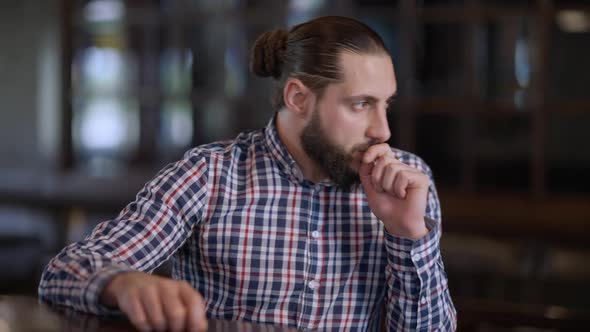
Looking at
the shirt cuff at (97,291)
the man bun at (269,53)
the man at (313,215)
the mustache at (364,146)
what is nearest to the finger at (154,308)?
the shirt cuff at (97,291)

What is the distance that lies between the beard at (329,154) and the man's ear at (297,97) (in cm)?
3

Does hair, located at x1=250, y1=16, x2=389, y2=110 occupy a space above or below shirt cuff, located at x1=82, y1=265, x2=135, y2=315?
Answer: above

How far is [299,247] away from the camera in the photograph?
1.44 meters

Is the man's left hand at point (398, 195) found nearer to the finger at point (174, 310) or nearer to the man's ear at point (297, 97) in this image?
the man's ear at point (297, 97)

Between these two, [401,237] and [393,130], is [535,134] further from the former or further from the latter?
[401,237]

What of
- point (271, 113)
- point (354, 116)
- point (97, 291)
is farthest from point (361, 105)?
point (271, 113)

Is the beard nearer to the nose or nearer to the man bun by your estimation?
the nose

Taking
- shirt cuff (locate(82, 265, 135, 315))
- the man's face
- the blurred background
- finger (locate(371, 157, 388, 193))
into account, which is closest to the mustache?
the man's face

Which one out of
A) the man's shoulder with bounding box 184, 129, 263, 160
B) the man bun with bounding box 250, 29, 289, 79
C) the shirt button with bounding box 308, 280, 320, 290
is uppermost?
the man bun with bounding box 250, 29, 289, 79

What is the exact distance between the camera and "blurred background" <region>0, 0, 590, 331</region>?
2.75 m

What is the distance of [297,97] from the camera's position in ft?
5.10

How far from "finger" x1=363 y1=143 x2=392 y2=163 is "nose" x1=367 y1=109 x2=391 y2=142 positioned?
55mm

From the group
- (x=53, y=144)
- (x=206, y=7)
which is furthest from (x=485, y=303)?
(x=53, y=144)

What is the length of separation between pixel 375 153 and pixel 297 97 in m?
0.27
